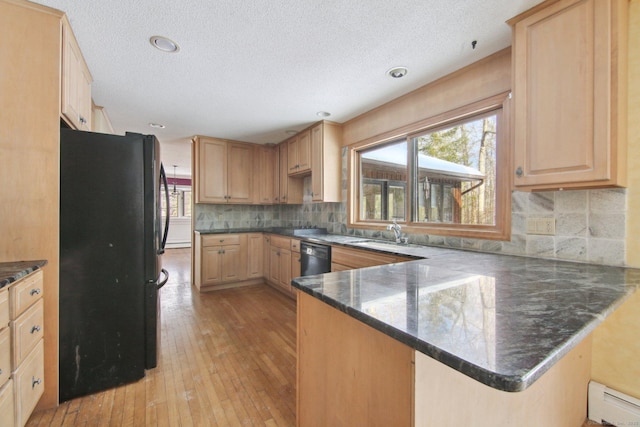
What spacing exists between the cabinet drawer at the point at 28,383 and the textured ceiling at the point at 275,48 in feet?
6.33

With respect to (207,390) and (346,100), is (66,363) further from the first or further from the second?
(346,100)

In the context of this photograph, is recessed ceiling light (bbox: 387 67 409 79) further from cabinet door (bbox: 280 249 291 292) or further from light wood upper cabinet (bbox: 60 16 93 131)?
cabinet door (bbox: 280 249 291 292)

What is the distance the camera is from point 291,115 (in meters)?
3.22

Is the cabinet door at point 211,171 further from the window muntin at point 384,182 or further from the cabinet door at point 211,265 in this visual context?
the window muntin at point 384,182

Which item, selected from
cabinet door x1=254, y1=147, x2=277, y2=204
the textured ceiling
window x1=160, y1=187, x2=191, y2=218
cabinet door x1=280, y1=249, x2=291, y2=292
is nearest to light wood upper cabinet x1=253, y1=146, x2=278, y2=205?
cabinet door x1=254, y1=147, x2=277, y2=204

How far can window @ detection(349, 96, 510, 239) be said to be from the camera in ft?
6.67

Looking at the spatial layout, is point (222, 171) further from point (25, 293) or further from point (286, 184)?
point (25, 293)

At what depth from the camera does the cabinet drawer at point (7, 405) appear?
1.14 meters

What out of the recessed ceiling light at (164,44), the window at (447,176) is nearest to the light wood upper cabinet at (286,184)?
the window at (447,176)

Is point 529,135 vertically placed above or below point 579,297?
above

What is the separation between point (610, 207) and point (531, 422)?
3.86ft

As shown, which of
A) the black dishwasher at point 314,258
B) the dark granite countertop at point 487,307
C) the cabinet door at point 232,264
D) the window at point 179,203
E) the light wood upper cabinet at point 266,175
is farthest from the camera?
the window at point 179,203

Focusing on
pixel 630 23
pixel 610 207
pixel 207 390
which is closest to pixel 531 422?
pixel 610 207

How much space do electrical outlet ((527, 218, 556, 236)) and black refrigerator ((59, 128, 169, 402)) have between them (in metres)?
2.59
